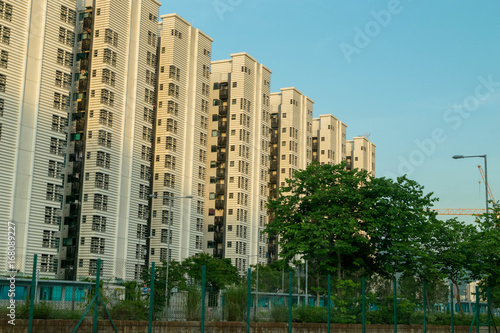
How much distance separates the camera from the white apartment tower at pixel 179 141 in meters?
96.1

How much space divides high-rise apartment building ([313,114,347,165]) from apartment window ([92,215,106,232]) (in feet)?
241

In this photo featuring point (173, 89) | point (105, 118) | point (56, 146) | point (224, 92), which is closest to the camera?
point (56, 146)

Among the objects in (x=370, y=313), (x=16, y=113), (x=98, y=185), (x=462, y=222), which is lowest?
(x=370, y=313)

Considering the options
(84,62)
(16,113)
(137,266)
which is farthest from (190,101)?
(16,113)

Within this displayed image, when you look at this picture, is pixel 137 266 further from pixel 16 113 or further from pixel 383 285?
pixel 383 285

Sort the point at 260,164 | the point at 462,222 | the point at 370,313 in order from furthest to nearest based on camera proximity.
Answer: the point at 260,164 → the point at 462,222 → the point at 370,313

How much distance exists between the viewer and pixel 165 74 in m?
98.4

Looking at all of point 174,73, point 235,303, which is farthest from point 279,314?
point 174,73

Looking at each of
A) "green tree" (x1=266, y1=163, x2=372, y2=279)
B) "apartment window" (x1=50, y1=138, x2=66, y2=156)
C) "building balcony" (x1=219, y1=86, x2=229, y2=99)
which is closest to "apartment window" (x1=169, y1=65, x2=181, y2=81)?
"building balcony" (x1=219, y1=86, x2=229, y2=99)

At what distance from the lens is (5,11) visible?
70.9 metres

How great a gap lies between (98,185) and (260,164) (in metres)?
44.6

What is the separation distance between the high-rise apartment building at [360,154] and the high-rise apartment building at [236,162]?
4829 cm

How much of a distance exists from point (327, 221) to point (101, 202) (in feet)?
161

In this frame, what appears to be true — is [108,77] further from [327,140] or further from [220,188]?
[327,140]
